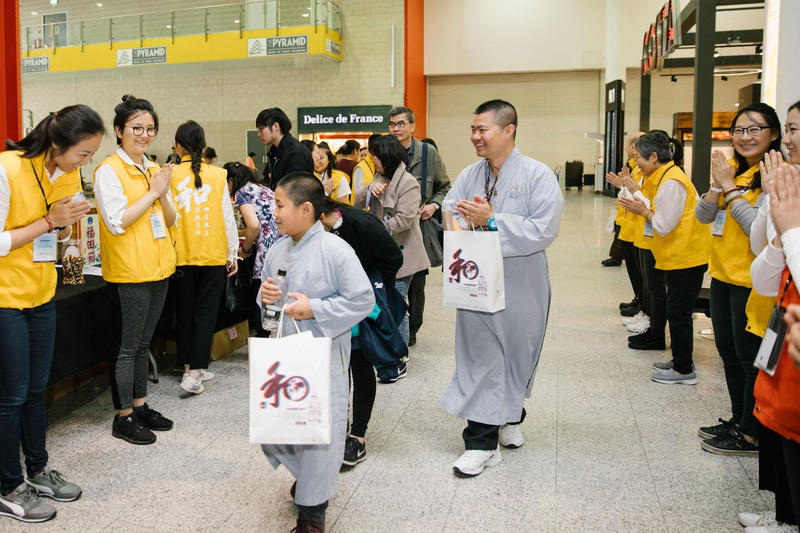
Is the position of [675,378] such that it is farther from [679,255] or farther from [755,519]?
[755,519]

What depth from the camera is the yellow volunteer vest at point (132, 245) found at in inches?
120

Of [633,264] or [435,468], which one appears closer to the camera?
[435,468]

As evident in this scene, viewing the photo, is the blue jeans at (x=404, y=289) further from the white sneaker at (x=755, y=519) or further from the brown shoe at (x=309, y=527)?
the white sneaker at (x=755, y=519)

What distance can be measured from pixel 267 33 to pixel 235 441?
47.0 feet

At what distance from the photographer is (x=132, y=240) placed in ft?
10.1

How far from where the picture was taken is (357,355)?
2887 mm

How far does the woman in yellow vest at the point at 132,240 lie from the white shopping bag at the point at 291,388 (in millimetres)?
1345

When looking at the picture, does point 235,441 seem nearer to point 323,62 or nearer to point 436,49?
point 323,62

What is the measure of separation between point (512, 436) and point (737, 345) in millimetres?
1064

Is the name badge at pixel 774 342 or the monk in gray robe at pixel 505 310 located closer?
the name badge at pixel 774 342

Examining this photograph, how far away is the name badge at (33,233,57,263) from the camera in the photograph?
2.43 meters

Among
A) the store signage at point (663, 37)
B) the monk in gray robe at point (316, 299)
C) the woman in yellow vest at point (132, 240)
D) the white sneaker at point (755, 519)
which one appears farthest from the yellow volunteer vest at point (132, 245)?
the store signage at point (663, 37)

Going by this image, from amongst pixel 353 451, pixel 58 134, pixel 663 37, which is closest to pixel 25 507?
pixel 353 451

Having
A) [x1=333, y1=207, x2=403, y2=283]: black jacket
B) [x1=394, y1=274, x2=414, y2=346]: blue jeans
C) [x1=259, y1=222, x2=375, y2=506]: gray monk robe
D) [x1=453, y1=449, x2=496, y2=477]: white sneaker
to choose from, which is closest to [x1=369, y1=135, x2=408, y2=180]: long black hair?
[x1=394, y1=274, x2=414, y2=346]: blue jeans
